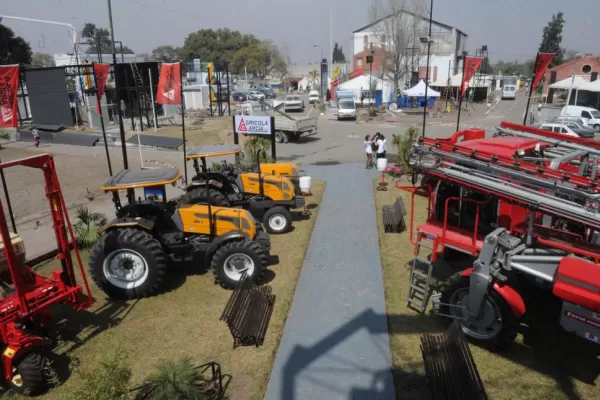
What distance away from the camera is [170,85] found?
13586 millimetres

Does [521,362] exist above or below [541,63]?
below

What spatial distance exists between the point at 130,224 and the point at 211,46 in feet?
Result: 271

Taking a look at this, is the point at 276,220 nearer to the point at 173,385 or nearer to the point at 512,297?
the point at 512,297

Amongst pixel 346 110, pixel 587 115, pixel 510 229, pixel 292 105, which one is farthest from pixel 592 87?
pixel 510 229

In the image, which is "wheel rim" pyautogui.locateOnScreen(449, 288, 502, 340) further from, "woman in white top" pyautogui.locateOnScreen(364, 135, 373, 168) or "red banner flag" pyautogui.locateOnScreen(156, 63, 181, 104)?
"woman in white top" pyautogui.locateOnScreen(364, 135, 373, 168)

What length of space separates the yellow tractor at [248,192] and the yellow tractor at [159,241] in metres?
2.27

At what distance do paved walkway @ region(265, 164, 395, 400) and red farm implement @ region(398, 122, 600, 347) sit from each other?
102 cm

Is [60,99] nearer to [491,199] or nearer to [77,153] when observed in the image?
[77,153]

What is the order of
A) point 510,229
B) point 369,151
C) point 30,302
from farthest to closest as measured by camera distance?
point 369,151, point 510,229, point 30,302

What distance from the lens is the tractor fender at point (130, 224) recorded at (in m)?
7.15

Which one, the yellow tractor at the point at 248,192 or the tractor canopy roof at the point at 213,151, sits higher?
the tractor canopy roof at the point at 213,151

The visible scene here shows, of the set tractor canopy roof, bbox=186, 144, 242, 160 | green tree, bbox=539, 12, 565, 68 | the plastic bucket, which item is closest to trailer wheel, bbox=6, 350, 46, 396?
tractor canopy roof, bbox=186, 144, 242, 160

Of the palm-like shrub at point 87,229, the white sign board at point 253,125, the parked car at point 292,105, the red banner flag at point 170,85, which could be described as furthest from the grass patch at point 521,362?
the parked car at point 292,105

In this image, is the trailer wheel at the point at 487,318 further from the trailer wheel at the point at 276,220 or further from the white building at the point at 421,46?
the white building at the point at 421,46
